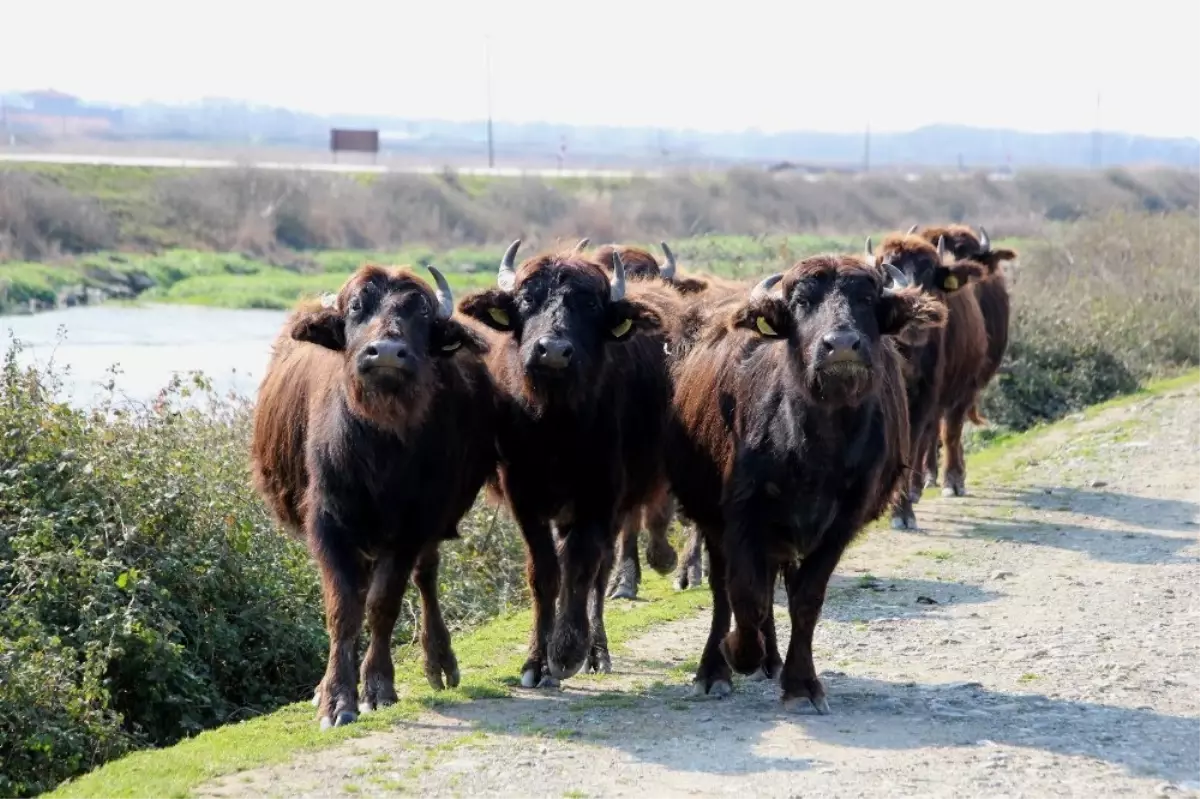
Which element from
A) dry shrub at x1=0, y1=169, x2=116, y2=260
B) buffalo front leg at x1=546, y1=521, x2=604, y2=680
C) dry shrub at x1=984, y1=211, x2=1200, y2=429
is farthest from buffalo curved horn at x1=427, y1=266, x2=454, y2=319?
dry shrub at x1=0, y1=169, x2=116, y2=260

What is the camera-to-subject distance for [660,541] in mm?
12570

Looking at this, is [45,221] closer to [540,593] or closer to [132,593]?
[132,593]

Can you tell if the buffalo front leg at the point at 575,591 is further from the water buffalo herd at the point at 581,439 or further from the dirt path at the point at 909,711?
the dirt path at the point at 909,711

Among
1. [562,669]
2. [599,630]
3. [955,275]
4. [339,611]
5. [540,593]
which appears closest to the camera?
[339,611]

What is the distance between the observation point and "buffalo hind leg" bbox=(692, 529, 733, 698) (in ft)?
29.4

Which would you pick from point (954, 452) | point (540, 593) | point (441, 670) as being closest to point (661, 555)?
point (540, 593)

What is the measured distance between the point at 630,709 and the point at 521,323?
7.25 ft

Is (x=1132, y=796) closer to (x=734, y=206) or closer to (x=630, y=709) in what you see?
(x=630, y=709)

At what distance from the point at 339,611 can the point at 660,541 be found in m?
4.25

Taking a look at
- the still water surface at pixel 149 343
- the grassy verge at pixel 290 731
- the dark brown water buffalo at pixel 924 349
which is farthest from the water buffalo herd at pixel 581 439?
the still water surface at pixel 149 343

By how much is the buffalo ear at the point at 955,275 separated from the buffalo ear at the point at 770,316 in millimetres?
5769

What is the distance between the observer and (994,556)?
13.0 m

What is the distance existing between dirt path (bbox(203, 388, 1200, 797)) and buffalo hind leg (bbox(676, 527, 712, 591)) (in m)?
0.98

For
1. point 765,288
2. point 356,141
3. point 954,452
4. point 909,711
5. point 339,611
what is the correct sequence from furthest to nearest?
point 356,141
point 954,452
point 765,288
point 339,611
point 909,711
